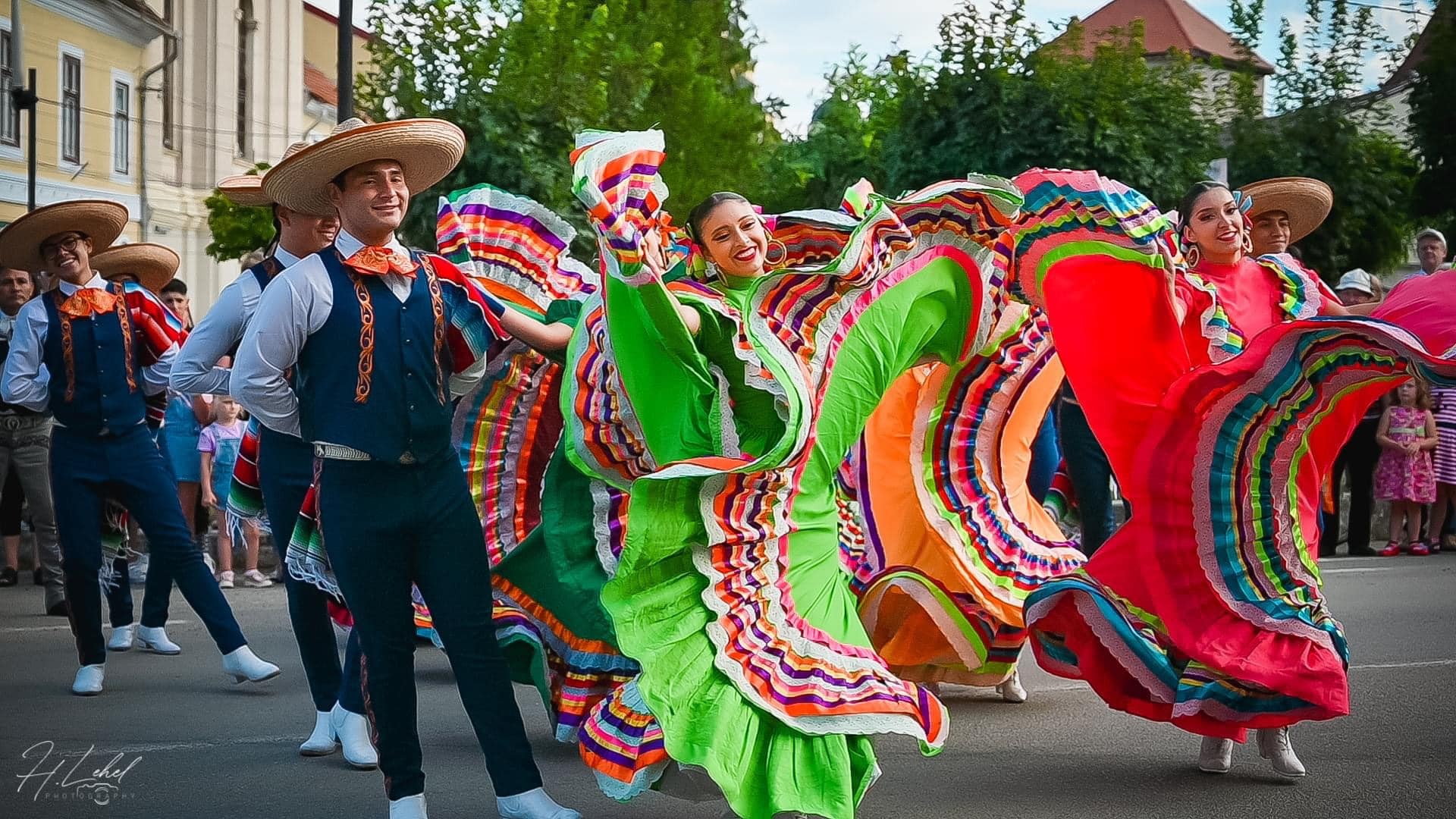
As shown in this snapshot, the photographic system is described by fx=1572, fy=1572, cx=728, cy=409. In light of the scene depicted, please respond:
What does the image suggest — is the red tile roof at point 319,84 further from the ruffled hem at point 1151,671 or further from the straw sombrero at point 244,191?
the ruffled hem at point 1151,671

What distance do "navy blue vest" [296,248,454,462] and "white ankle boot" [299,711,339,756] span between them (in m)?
1.68

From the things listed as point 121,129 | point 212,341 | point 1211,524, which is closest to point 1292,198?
point 1211,524

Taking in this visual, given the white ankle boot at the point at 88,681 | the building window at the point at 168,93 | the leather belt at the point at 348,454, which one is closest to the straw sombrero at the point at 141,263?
the white ankle boot at the point at 88,681

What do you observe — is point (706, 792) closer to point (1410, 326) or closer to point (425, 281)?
point (425, 281)

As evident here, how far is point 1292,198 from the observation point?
20.4 ft

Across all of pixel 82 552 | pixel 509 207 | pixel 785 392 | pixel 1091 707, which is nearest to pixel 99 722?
pixel 82 552

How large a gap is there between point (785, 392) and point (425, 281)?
0.99 meters

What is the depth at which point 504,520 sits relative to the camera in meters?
5.89

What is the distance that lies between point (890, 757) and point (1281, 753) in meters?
1.24

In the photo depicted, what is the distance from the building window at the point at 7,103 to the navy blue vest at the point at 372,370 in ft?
50.3

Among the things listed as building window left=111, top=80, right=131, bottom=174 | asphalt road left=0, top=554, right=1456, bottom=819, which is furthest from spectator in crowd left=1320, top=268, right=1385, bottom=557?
building window left=111, top=80, right=131, bottom=174

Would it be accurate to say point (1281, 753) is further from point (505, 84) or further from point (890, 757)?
point (505, 84)

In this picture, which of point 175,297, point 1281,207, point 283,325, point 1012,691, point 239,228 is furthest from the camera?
point 239,228

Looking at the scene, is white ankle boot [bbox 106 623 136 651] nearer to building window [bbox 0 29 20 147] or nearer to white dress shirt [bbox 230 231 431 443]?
white dress shirt [bbox 230 231 431 443]
